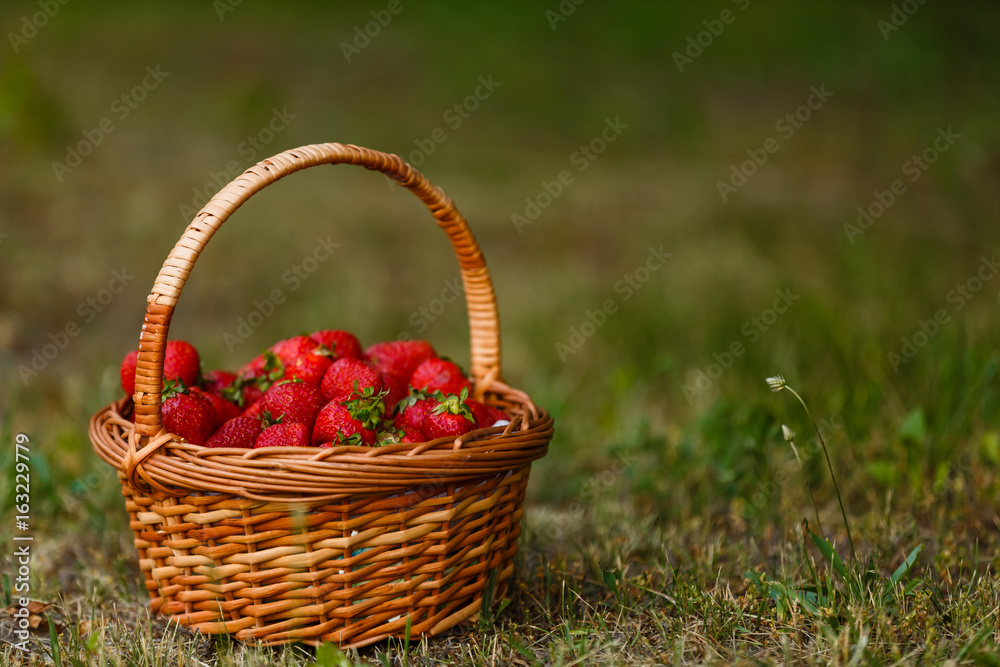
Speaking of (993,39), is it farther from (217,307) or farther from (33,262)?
(33,262)

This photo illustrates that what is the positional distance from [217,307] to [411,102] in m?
5.26

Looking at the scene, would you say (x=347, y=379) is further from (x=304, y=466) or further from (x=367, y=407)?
(x=304, y=466)

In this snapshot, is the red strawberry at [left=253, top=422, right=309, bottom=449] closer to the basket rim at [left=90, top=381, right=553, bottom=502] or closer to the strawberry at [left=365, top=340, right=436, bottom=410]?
the basket rim at [left=90, top=381, right=553, bottom=502]

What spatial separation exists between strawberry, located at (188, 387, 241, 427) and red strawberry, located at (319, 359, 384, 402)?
7.8 inches

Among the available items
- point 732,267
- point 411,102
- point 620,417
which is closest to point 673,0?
point 411,102

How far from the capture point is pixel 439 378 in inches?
66.4

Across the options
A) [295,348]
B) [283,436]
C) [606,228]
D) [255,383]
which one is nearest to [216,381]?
[255,383]

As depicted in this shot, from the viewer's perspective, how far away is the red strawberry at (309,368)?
5.56 feet

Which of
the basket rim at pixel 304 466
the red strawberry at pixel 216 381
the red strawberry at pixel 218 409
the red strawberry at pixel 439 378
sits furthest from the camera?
the red strawberry at pixel 216 381

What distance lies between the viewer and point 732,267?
12.2 feet

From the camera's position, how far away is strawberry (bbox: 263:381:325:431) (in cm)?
154

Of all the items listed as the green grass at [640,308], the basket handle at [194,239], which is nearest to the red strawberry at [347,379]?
the basket handle at [194,239]

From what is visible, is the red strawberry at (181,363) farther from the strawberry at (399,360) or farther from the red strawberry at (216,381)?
the strawberry at (399,360)

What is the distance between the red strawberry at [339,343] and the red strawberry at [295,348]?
0.08 feet
